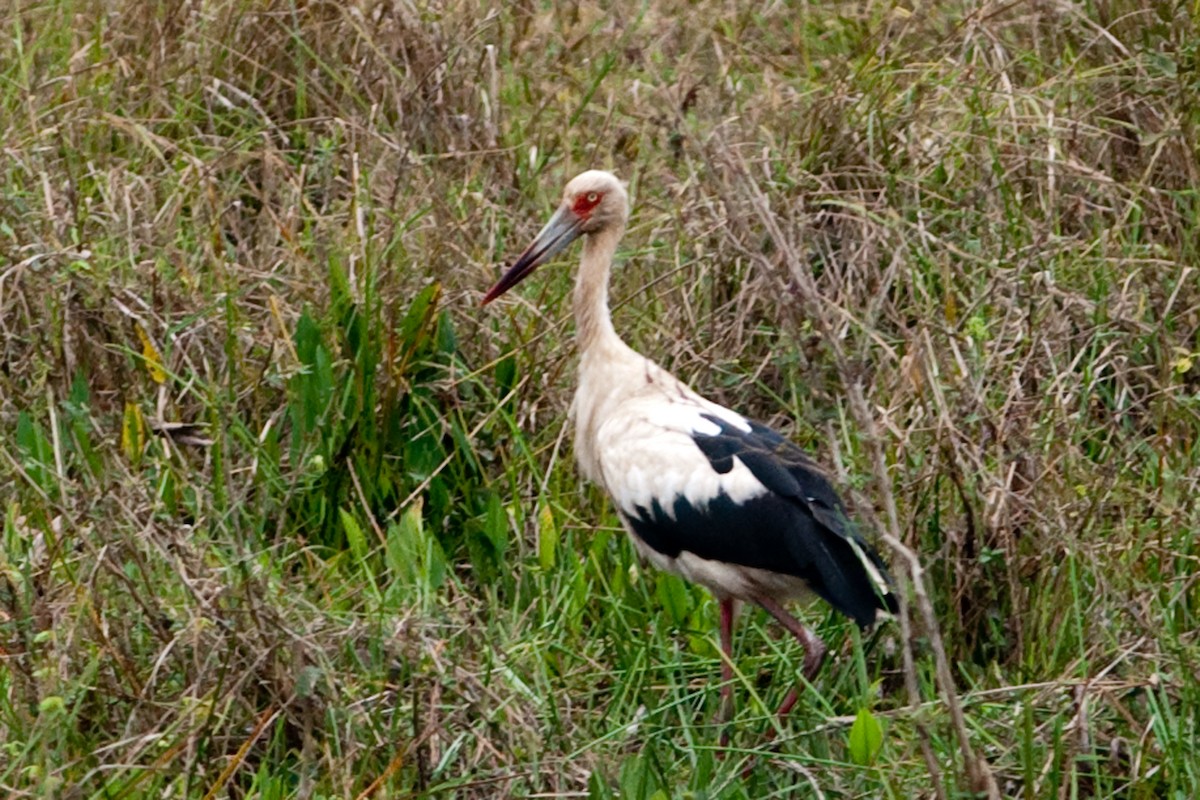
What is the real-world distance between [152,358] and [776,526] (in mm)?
1818

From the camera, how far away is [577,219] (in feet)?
17.4

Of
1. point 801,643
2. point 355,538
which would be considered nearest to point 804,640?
point 801,643

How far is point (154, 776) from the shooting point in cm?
377

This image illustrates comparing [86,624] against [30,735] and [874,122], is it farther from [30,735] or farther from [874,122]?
[874,122]

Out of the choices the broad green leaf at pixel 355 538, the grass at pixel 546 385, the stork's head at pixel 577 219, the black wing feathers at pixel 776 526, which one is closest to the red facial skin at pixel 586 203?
the stork's head at pixel 577 219

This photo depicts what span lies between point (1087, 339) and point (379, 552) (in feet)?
6.28

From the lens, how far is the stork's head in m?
5.27

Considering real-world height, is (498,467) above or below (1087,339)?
below

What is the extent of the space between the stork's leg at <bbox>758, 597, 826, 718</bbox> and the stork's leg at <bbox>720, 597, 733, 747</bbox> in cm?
11

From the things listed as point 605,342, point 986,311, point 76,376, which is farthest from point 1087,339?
point 76,376

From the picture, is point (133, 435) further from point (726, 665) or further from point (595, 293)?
point (726, 665)

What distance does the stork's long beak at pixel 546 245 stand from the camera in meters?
5.30

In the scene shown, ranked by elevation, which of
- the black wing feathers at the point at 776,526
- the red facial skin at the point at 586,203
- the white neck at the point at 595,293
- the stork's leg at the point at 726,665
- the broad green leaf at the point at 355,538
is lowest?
the stork's leg at the point at 726,665

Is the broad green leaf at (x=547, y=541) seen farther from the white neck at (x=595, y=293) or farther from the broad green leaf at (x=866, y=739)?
the broad green leaf at (x=866, y=739)
